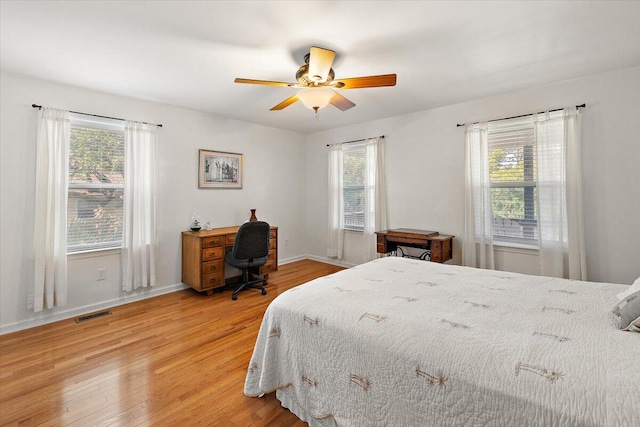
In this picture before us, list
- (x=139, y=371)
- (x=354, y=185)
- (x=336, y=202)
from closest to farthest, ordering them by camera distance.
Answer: (x=139, y=371), (x=354, y=185), (x=336, y=202)

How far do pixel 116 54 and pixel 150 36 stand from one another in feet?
1.64

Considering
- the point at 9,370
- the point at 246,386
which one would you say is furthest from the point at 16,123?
the point at 246,386

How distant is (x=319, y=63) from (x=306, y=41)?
0.21m

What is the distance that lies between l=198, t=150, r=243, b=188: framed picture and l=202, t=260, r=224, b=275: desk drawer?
1.15m

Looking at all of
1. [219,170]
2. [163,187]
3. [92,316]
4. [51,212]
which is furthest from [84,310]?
[219,170]

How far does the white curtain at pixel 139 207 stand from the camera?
131 inches

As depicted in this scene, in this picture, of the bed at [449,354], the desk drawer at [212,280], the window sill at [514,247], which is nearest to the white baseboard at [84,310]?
the desk drawer at [212,280]

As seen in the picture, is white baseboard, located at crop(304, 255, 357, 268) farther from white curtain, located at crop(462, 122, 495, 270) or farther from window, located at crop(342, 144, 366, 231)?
white curtain, located at crop(462, 122, 495, 270)

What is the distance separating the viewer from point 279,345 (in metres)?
1.64

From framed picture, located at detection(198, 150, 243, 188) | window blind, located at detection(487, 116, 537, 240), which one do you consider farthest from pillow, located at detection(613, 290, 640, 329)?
framed picture, located at detection(198, 150, 243, 188)

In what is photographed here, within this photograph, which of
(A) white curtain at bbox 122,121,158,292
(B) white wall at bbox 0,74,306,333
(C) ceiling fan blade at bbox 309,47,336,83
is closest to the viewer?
(C) ceiling fan blade at bbox 309,47,336,83

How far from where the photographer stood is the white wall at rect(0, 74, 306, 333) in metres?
2.68

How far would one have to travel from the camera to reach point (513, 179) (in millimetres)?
3268

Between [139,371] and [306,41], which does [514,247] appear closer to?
[306,41]
